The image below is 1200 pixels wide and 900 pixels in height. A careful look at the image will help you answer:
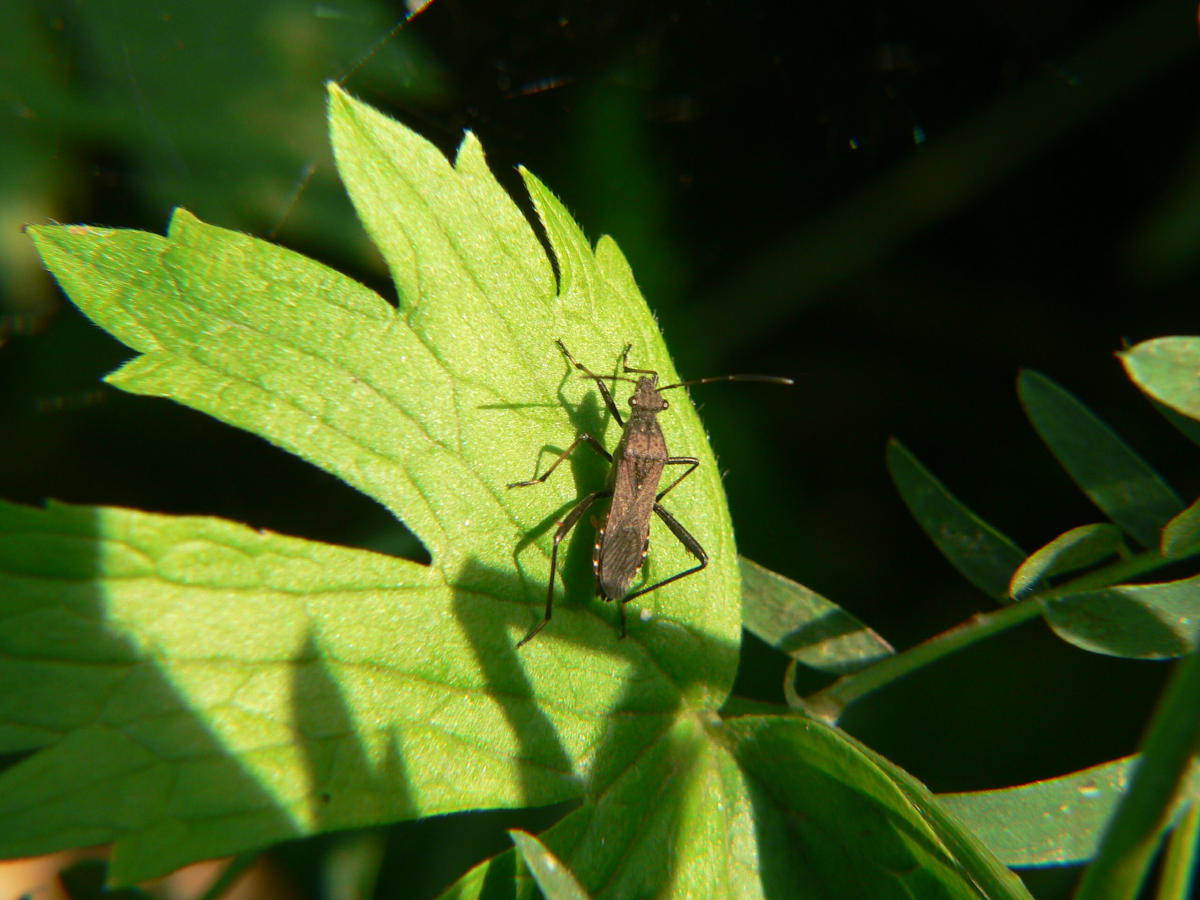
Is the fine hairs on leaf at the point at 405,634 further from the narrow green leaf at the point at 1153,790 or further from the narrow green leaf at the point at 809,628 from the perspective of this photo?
the narrow green leaf at the point at 1153,790

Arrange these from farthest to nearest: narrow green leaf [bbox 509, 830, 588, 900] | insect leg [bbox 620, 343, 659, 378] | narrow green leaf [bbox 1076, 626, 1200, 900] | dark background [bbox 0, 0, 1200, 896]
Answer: dark background [bbox 0, 0, 1200, 896], insect leg [bbox 620, 343, 659, 378], narrow green leaf [bbox 509, 830, 588, 900], narrow green leaf [bbox 1076, 626, 1200, 900]

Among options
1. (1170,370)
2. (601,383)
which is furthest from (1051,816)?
(601,383)

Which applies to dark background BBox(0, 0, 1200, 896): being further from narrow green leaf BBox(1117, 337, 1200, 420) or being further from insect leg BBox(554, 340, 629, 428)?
narrow green leaf BBox(1117, 337, 1200, 420)

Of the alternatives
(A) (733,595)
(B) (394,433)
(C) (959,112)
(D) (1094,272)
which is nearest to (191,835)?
(B) (394,433)

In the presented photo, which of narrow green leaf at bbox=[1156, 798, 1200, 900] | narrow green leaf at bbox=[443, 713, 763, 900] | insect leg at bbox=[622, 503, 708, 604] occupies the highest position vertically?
insect leg at bbox=[622, 503, 708, 604]

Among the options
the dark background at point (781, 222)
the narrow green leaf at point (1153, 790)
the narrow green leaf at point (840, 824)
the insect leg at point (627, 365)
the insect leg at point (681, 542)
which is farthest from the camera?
the dark background at point (781, 222)

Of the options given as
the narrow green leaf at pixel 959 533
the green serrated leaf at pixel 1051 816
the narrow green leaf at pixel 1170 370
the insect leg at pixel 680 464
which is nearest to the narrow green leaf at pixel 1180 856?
the green serrated leaf at pixel 1051 816

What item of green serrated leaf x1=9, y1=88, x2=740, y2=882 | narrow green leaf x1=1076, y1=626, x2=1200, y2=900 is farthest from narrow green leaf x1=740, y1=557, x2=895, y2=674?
narrow green leaf x1=1076, y1=626, x2=1200, y2=900

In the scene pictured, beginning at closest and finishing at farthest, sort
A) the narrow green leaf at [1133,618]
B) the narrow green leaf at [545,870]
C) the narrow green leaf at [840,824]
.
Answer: the narrow green leaf at [545,870] < the narrow green leaf at [840,824] < the narrow green leaf at [1133,618]
